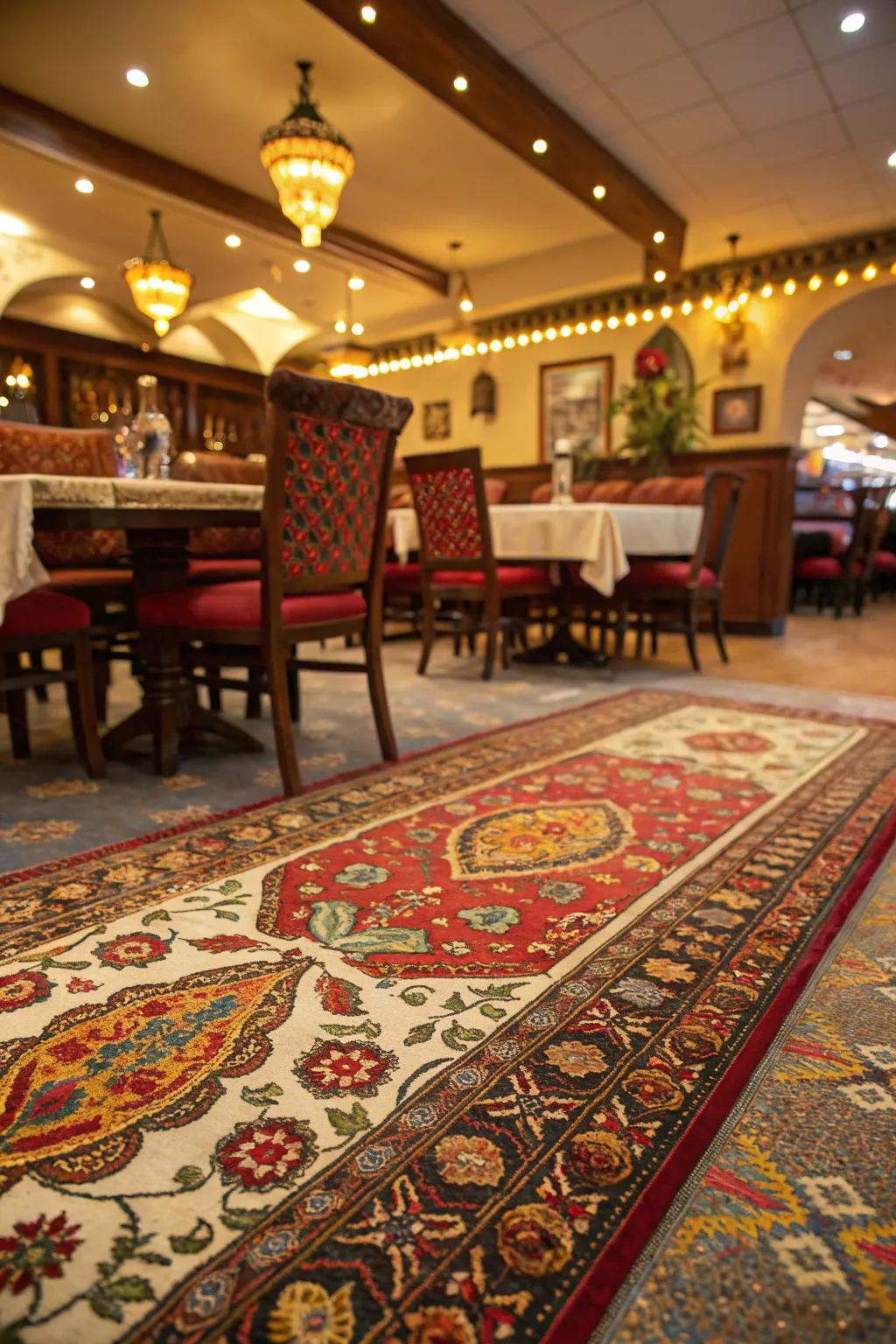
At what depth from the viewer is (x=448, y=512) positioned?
384 cm

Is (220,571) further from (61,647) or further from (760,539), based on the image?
(760,539)

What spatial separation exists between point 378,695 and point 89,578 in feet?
4.02

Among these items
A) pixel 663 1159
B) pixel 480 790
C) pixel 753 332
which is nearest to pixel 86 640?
pixel 480 790

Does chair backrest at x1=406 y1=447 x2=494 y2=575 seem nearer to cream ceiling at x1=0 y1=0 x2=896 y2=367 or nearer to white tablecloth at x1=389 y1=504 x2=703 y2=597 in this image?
white tablecloth at x1=389 y1=504 x2=703 y2=597

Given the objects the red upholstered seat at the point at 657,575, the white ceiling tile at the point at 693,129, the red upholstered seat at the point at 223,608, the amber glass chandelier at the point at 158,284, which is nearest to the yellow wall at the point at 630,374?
the white ceiling tile at the point at 693,129

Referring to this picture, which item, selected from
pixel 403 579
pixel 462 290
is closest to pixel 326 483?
pixel 403 579

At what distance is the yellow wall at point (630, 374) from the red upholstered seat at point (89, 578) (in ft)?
18.1

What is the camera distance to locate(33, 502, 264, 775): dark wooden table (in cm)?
195

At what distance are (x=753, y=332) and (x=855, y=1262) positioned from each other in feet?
24.6

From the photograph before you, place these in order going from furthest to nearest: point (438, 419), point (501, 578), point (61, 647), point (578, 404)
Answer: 1. point (438, 419)
2. point (578, 404)
3. point (501, 578)
4. point (61, 647)

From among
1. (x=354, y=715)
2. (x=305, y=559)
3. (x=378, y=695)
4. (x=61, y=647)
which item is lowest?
(x=354, y=715)

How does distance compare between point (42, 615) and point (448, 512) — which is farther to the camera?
point (448, 512)

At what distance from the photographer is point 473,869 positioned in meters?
1.61

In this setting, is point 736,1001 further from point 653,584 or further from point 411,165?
point 411,165
